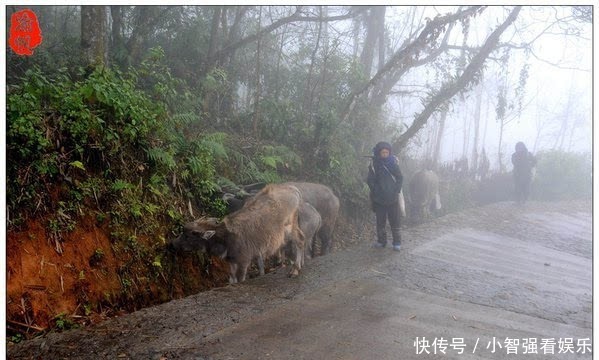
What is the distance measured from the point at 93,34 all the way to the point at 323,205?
4716mm

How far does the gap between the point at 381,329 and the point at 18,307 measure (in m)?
3.31

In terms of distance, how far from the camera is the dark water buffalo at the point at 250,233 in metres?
5.59

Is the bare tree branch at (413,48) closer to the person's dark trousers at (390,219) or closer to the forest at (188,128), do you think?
the forest at (188,128)

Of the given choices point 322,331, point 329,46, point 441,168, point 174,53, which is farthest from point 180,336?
point 441,168

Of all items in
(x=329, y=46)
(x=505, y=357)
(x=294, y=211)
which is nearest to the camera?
(x=505, y=357)

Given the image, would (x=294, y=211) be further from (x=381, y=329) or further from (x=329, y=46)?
(x=329, y=46)

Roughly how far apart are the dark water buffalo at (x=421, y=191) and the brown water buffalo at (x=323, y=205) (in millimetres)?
5290

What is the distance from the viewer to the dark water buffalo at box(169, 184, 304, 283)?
559cm

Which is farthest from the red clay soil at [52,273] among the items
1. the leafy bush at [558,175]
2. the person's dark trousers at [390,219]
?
the leafy bush at [558,175]

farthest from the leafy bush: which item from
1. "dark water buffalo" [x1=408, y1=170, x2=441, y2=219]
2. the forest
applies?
"dark water buffalo" [x1=408, y1=170, x2=441, y2=219]

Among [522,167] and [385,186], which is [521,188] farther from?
[385,186]

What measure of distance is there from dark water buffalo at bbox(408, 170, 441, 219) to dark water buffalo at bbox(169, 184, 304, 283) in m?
7.17

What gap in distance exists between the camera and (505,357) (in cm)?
338

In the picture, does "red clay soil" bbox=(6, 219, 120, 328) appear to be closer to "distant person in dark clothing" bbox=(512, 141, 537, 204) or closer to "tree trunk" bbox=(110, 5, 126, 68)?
"tree trunk" bbox=(110, 5, 126, 68)
